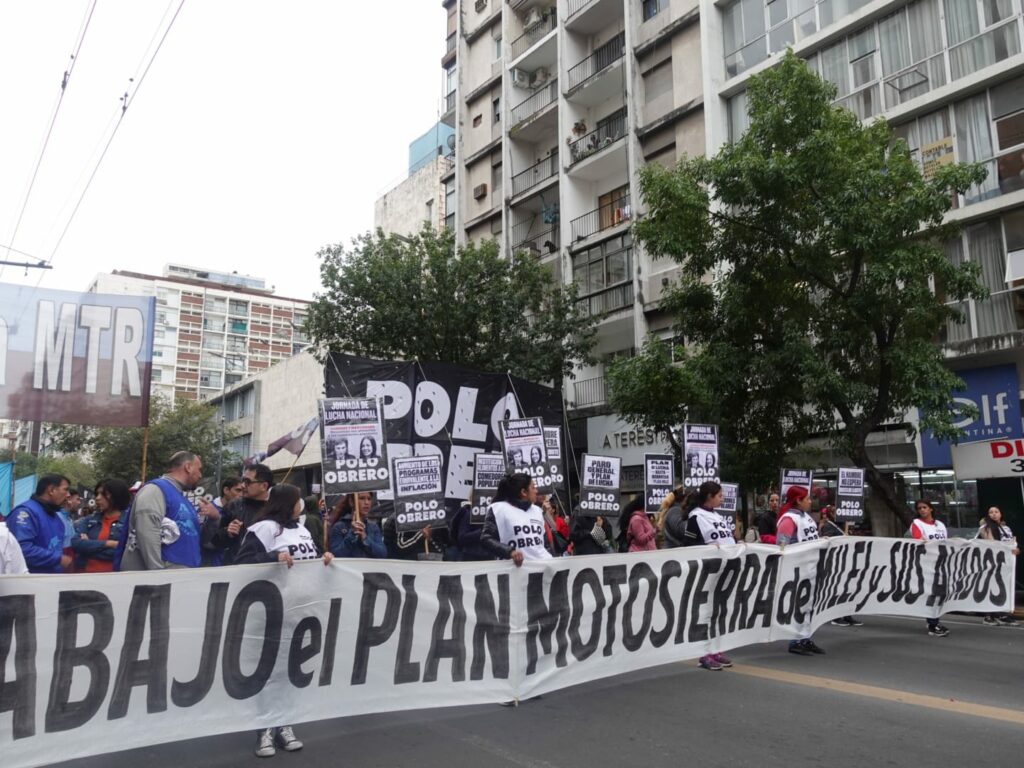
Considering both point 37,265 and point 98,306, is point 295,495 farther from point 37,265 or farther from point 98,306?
point 37,265

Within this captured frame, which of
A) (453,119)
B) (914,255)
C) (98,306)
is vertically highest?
(453,119)

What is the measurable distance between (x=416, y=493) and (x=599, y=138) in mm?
19565

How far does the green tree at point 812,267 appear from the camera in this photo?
41.7 ft

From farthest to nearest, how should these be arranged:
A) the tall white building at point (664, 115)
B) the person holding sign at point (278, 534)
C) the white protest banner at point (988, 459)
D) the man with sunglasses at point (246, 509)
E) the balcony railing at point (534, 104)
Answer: the balcony railing at point (534, 104)
the tall white building at point (664, 115)
the white protest banner at point (988, 459)
the man with sunglasses at point (246, 509)
the person holding sign at point (278, 534)

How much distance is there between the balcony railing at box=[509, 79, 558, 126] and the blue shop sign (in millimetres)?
17110

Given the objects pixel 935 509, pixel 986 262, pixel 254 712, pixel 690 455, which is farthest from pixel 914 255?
pixel 254 712

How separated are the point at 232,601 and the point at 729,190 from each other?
1066cm

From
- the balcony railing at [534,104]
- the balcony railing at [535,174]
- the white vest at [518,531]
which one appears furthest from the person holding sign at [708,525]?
the balcony railing at [534,104]

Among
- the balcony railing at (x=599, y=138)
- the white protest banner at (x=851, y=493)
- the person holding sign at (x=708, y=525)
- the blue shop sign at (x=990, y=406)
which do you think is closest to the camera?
the person holding sign at (x=708, y=525)

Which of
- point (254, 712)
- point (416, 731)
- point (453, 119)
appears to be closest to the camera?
point (254, 712)

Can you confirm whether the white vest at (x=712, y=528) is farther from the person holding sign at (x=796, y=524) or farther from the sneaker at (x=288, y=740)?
the sneaker at (x=288, y=740)

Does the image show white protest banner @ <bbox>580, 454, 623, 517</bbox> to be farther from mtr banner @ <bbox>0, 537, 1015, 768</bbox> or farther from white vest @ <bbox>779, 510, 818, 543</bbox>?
mtr banner @ <bbox>0, 537, 1015, 768</bbox>

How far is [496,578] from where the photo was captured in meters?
6.15

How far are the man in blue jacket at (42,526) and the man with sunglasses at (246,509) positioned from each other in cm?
137
